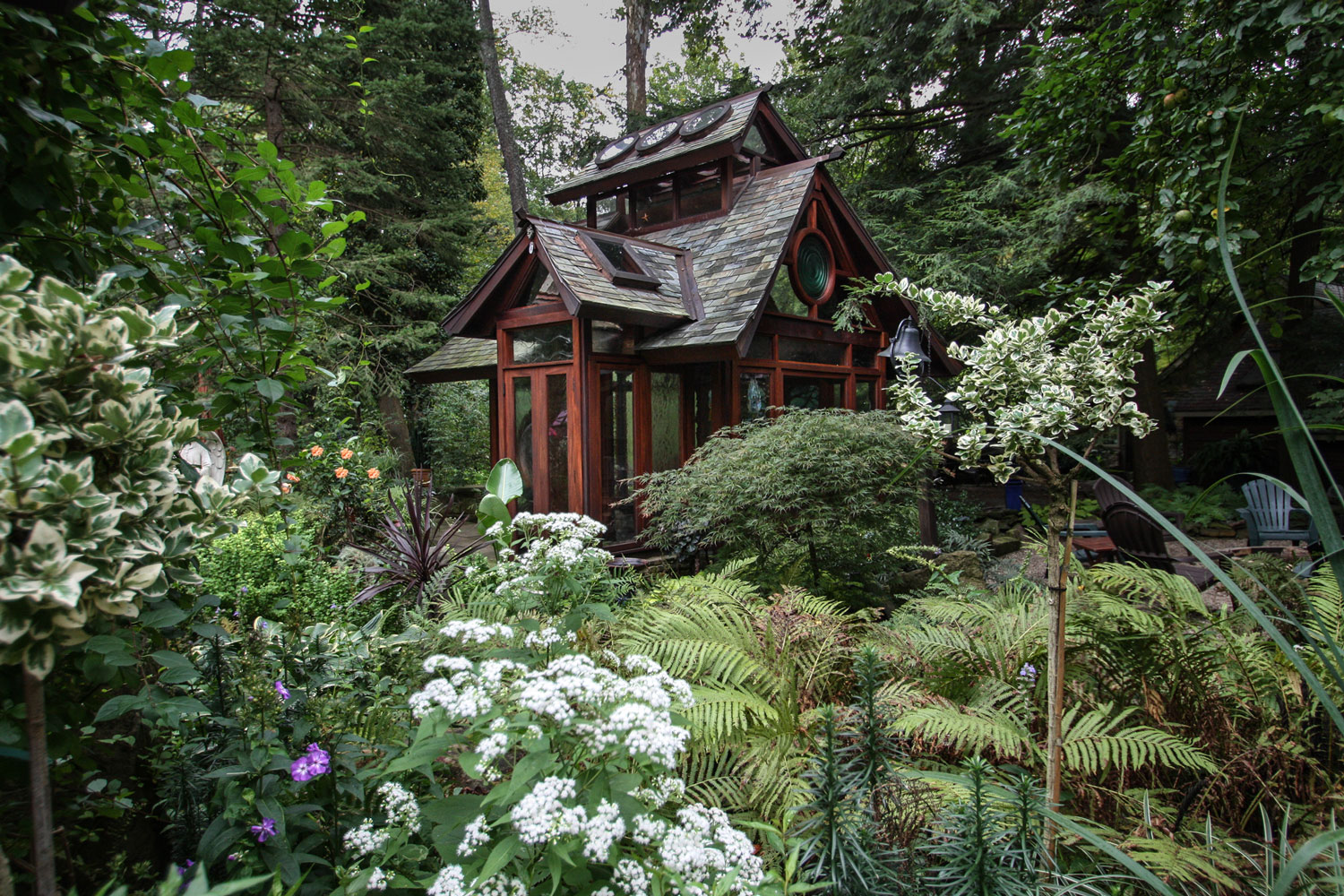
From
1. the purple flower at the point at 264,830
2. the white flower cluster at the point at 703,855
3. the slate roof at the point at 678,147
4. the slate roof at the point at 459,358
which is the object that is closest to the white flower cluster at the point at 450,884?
the white flower cluster at the point at 703,855

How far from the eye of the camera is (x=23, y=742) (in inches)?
56.3

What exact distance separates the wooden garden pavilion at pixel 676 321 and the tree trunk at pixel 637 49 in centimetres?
784

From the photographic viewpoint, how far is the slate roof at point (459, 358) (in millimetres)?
9688

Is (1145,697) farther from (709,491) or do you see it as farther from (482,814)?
(709,491)

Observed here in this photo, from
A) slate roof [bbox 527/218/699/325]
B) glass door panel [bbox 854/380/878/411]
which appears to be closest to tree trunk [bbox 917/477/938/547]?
glass door panel [bbox 854/380/878/411]

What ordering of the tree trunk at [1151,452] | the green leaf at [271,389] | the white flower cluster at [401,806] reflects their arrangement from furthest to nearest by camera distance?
the tree trunk at [1151,452]
the green leaf at [271,389]
the white flower cluster at [401,806]

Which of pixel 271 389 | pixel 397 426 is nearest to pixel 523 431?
pixel 271 389

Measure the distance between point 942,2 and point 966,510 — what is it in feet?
27.8

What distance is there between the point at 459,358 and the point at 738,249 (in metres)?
4.54

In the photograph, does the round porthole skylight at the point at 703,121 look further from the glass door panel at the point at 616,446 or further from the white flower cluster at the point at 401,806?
the white flower cluster at the point at 401,806

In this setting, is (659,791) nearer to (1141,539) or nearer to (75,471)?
(75,471)

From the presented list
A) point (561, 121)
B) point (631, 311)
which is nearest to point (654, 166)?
point (631, 311)

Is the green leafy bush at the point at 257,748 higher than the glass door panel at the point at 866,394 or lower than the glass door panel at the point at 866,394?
lower

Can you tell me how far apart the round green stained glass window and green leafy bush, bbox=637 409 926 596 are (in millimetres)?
2765
